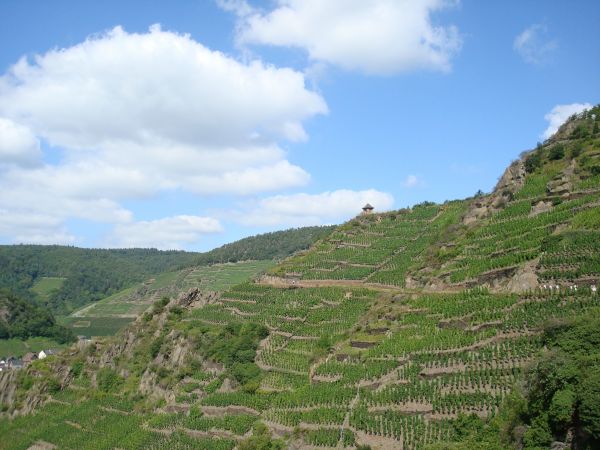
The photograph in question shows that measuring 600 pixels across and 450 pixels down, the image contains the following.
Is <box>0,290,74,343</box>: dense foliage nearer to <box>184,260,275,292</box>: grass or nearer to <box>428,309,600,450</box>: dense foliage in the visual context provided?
<box>184,260,275,292</box>: grass

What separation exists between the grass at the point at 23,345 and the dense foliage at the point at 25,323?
1575 mm

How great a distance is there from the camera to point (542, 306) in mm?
33031

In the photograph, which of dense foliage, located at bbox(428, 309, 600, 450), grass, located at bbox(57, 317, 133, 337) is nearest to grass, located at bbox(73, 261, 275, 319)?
grass, located at bbox(57, 317, 133, 337)

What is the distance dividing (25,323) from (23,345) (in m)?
6.89

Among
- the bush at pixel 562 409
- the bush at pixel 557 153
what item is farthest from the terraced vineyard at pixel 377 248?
the bush at pixel 562 409

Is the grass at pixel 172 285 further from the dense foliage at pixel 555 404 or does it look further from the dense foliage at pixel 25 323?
the dense foliage at pixel 555 404

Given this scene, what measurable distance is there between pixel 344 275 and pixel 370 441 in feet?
98.6

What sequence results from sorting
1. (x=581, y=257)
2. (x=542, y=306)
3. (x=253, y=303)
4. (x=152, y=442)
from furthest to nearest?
(x=253, y=303) → (x=152, y=442) → (x=581, y=257) → (x=542, y=306)

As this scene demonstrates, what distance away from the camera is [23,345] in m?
116

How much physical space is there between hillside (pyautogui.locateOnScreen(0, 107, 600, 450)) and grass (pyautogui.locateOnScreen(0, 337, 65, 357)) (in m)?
46.2

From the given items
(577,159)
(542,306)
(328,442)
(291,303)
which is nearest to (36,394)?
(291,303)

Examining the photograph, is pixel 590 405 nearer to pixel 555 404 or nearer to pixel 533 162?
pixel 555 404

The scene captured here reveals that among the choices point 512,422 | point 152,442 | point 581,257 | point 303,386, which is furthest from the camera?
point 152,442

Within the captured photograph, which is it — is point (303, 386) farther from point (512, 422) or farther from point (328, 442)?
point (512, 422)
